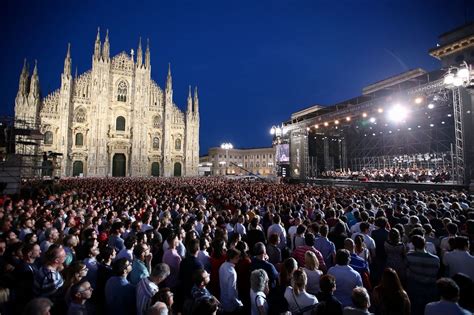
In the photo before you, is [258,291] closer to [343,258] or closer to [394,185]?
[343,258]

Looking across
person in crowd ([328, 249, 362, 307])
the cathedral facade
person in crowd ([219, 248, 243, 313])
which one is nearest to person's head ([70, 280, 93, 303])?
person in crowd ([219, 248, 243, 313])

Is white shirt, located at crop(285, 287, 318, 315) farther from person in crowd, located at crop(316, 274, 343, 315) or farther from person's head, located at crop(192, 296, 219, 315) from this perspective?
person's head, located at crop(192, 296, 219, 315)

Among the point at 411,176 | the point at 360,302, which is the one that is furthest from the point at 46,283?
the point at 411,176

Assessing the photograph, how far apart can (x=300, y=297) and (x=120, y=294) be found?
6.81 feet

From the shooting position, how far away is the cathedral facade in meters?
35.6

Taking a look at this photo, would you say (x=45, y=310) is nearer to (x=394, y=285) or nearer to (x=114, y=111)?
(x=394, y=285)

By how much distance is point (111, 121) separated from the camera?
1544 inches

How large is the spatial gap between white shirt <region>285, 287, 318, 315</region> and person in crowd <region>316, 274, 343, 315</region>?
3.8 inches

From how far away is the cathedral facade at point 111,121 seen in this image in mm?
35625

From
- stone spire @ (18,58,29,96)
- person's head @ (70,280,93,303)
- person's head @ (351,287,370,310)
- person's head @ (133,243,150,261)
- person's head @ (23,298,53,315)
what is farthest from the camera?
stone spire @ (18,58,29,96)

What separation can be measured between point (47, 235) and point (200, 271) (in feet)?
12.3

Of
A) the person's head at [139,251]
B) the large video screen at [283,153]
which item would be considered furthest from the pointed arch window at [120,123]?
the person's head at [139,251]

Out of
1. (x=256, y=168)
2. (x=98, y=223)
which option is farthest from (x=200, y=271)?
(x=256, y=168)

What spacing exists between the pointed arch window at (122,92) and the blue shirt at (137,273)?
42050 mm
